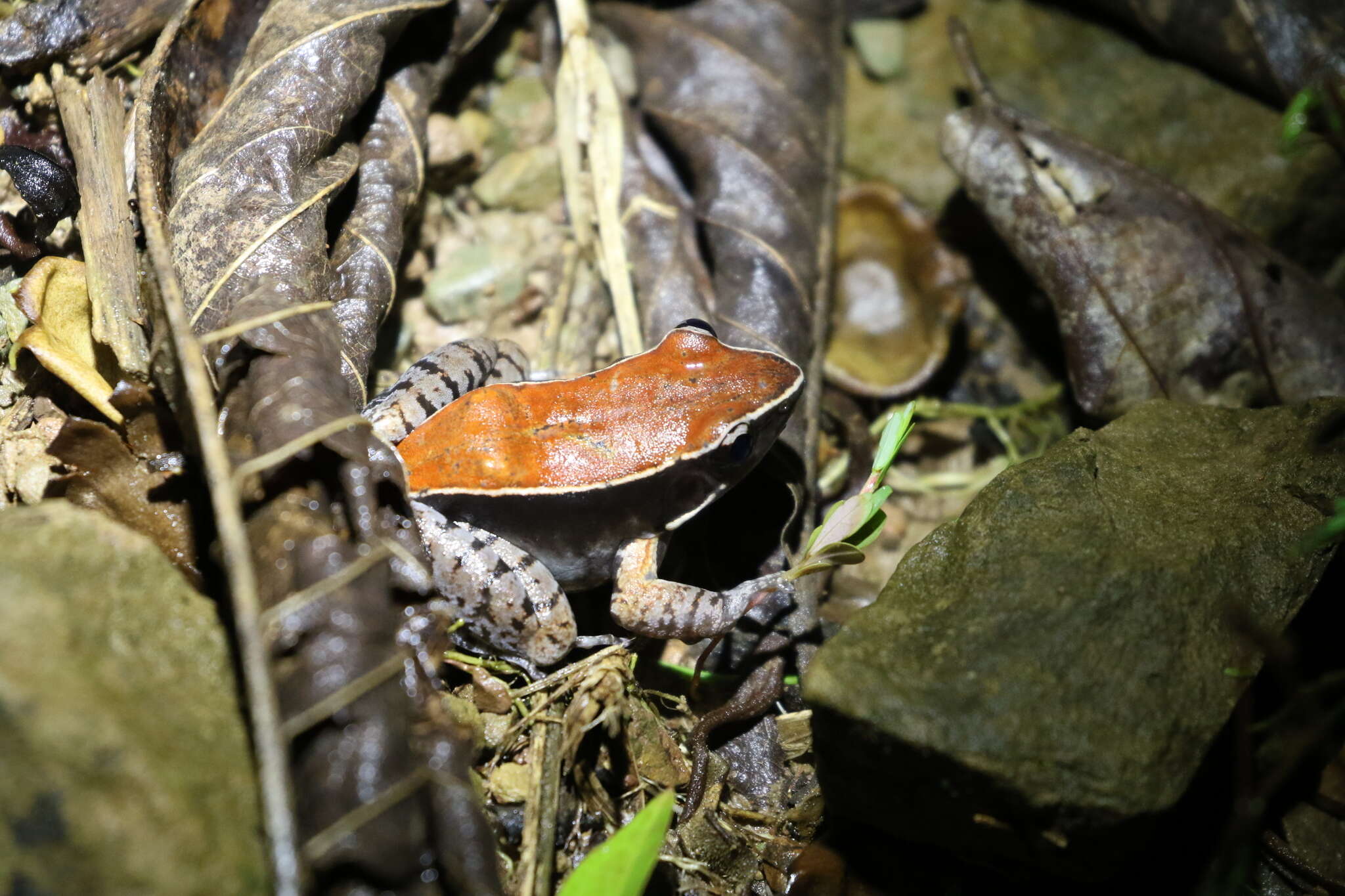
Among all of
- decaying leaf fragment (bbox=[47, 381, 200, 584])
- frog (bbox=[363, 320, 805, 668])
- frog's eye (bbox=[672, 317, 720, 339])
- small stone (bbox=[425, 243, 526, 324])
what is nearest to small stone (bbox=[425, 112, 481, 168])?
small stone (bbox=[425, 243, 526, 324])

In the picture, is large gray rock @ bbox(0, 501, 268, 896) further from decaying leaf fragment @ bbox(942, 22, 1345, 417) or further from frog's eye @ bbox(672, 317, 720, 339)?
decaying leaf fragment @ bbox(942, 22, 1345, 417)

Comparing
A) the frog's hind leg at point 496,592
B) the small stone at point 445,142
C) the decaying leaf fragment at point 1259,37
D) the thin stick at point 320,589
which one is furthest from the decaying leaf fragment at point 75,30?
the decaying leaf fragment at point 1259,37

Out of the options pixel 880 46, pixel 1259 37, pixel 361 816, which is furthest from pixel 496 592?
pixel 1259 37

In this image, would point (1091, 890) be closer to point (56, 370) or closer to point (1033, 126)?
point (1033, 126)

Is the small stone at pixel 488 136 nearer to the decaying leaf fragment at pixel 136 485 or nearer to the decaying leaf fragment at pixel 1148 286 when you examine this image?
the decaying leaf fragment at pixel 136 485

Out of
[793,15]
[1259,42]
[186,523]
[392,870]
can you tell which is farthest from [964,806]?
[1259,42]
